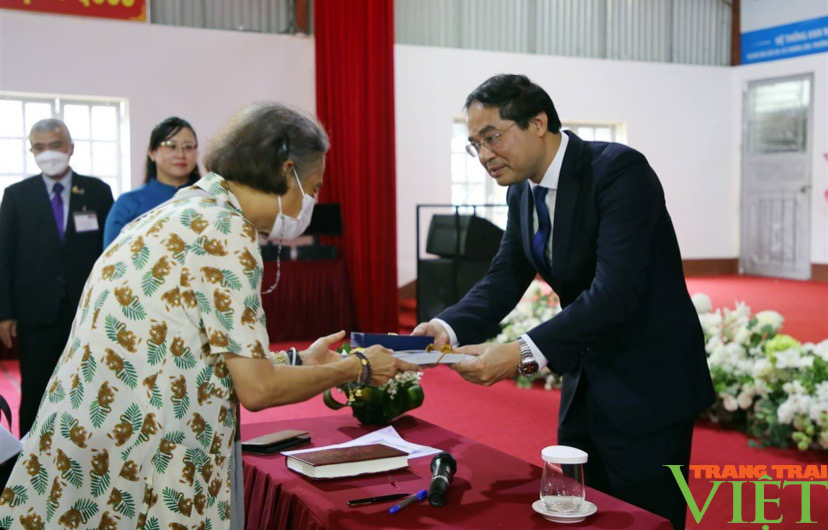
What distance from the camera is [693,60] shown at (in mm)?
12906

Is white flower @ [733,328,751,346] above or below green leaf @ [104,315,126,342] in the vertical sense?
below

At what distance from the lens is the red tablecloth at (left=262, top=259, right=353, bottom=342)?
800 centimetres

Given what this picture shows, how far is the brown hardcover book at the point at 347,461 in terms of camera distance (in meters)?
1.89

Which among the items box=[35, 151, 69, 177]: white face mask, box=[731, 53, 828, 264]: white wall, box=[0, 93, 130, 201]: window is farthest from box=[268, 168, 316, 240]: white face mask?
box=[731, 53, 828, 264]: white wall

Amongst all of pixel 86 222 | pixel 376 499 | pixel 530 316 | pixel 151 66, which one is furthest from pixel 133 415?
pixel 151 66

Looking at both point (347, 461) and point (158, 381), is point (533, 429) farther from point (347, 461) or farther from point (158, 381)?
point (158, 381)

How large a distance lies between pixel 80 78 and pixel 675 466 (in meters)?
7.94

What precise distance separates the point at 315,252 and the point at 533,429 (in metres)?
4.06

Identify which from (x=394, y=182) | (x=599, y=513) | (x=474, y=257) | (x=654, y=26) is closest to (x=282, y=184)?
(x=599, y=513)

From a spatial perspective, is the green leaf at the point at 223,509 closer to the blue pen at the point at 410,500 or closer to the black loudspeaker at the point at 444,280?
the blue pen at the point at 410,500

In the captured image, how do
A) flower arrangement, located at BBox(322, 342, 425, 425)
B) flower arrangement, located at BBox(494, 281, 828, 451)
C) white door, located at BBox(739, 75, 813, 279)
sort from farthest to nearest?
white door, located at BBox(739, 75, 813, 279) → flower arrangement, located at BBox(494, 281, 828, 451) → flower arrangement, located at BBox(322, 342, 425, 425)

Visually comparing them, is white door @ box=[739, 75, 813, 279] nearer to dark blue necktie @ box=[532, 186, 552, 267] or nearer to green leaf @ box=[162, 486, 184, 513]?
dark blue necktie @ box=[532, 186, 552, 267]

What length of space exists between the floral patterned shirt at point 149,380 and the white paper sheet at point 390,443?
496 millimetres

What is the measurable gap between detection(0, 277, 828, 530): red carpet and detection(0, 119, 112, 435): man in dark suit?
1498mm
